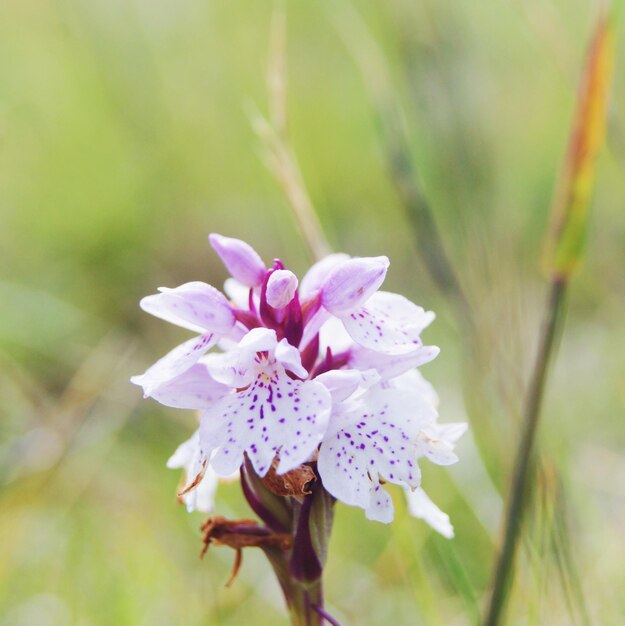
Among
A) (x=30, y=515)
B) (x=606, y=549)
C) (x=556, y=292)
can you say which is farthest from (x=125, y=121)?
(x=556, y=292)

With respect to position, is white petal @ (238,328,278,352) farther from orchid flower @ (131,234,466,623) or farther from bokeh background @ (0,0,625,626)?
bokeh background @ (0,0,625,626)

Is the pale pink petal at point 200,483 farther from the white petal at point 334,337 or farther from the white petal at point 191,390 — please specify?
the white petal at point 334,337

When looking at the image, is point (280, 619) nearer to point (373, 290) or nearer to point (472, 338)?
point (472, 338)

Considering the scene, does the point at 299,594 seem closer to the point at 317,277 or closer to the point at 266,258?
the point at 317,277

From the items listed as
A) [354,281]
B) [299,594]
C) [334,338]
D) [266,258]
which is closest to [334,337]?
[334,338]

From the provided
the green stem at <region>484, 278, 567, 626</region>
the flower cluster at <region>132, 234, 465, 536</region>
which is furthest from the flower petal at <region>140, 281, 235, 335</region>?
the green stem at <region>484, 278, 567, 626</region>

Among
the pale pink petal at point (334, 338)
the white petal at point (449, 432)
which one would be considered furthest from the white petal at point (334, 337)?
the white petal at point (449, 432)
